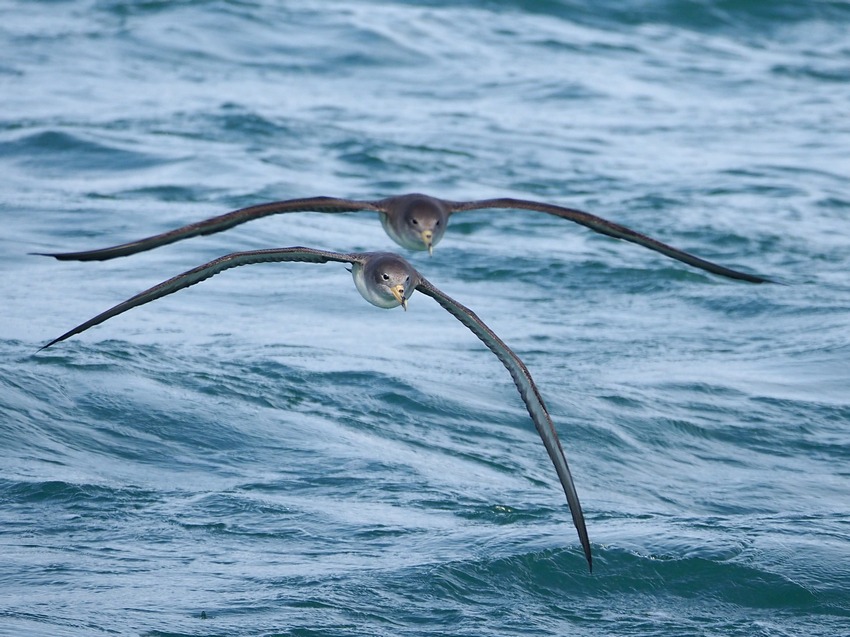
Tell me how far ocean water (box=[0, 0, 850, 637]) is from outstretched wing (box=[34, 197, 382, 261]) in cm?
252

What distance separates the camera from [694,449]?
12.6m

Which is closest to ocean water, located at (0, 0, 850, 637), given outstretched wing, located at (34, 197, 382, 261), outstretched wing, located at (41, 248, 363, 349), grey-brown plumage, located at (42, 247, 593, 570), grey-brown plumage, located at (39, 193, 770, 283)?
grey-brown plumage, located at (42, 247, 593, 570)

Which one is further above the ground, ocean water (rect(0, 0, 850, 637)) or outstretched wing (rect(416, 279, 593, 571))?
outstretched wing (rect(416, 279, 593, 571))

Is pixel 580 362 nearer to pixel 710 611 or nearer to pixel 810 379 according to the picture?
pixel 810 379

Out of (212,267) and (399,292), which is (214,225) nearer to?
(212,267)

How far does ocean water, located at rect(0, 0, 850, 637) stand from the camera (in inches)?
372

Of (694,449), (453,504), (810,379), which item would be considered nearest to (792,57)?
(810,379)

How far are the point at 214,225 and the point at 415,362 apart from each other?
6537 mm

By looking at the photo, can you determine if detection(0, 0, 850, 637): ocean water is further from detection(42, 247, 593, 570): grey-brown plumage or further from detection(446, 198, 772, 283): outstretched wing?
detection(446, 198, 772, 283): outstretched wing

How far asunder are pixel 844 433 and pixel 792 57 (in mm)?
19461

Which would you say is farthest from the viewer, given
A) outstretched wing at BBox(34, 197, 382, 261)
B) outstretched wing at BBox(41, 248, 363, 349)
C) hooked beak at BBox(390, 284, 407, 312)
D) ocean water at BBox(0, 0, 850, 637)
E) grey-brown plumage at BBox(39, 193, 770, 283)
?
ocean water at BBox(0, 0, 850, 637)

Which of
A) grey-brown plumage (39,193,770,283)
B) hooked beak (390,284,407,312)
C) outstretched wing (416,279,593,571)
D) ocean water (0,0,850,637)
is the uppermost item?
grey-brown plumage (39,193,770,283)

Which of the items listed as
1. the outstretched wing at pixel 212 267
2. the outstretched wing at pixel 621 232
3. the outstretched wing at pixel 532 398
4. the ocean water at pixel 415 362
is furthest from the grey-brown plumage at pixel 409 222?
the ocean water at pixel 415 362

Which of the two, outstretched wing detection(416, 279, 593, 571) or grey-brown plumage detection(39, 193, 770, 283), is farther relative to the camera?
outstretched wing detection(416, 279, 593, 571)
